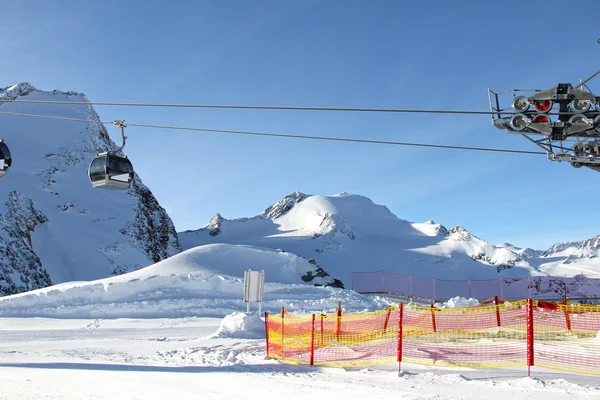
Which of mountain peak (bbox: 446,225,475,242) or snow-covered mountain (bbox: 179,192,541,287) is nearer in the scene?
snow-covered mountain (bbox: 179,192,541,287)

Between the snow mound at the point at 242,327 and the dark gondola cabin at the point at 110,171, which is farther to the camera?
the snow mound at the point at 242,327

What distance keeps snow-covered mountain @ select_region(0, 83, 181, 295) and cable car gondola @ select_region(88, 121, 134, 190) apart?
1025 inches

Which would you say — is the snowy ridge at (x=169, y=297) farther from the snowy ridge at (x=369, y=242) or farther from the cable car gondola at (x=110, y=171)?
the snowy ridge at (x=369, y=242)

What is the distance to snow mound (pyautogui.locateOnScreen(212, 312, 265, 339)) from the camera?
48.9ft

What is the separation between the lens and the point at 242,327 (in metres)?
15.1

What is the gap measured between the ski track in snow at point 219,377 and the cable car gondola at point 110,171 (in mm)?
3832

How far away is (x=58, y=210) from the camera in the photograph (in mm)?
54969

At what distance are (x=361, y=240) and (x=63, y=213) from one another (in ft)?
244

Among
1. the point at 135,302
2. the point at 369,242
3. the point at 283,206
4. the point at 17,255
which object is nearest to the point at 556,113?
the point at 135,302

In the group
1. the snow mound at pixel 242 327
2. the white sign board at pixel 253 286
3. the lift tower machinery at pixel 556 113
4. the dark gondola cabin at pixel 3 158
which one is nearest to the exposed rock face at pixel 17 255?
the white sign board at pixel 253 286

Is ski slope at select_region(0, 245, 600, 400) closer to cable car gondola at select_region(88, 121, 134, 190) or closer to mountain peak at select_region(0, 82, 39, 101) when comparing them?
cable car gondola at select_region(88, 121, 134, 190)

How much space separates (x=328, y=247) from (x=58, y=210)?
6587 cm

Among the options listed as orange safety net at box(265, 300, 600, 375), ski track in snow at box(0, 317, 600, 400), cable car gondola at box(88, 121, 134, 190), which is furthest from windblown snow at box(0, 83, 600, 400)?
cable car gondola at box(88, 121, 134, 190)

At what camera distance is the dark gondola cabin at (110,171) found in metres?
11.4
